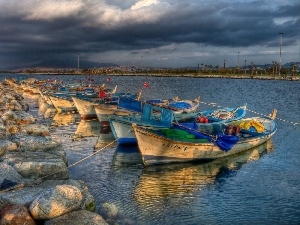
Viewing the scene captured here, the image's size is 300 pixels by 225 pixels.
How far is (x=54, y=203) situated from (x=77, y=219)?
830mm

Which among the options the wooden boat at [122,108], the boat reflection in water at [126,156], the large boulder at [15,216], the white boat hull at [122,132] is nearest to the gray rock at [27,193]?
the large boulder at [15,216]

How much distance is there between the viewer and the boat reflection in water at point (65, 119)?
1472 inches

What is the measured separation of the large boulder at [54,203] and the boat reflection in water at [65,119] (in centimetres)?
2607

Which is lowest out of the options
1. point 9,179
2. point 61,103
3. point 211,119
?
point 9,179

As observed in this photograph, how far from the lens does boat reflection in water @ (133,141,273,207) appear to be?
1648 centimetres

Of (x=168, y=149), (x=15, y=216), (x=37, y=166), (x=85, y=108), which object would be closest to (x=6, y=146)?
(x=37, y=166)

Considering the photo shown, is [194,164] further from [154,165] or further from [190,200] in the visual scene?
[190,200]

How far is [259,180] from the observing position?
18.9 meters

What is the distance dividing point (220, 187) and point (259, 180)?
2457 mm

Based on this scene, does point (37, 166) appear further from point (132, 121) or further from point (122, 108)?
point (122, 108)

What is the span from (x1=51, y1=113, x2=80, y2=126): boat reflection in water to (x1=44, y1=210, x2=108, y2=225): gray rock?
26468mm

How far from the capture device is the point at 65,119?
40.3 m

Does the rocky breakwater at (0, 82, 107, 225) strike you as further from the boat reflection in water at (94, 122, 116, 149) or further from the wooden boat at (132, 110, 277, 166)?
the boat reflection in water at (94, 122, 116, 149)

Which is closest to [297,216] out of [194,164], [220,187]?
[220,187]
